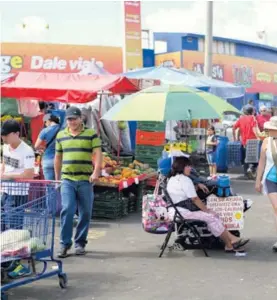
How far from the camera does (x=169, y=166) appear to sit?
284 inches

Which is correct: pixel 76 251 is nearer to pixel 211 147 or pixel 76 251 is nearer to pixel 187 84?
pixel 187 84

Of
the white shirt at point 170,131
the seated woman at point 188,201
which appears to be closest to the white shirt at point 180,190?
the seated woman at point 188,201

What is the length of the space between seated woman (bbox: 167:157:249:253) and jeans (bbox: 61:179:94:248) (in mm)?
1016

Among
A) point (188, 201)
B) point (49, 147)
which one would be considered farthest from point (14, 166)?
point (49, 147)

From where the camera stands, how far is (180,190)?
6.89m

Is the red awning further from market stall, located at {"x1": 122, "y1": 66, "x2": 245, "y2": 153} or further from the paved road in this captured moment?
the paved road

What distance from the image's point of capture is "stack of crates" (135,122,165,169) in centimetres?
1136

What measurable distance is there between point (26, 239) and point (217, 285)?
199cm

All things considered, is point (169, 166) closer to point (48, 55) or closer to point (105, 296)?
point (105, 296)

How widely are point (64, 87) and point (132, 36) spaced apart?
1892 centimetres

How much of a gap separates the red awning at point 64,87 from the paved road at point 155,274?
10.3ft

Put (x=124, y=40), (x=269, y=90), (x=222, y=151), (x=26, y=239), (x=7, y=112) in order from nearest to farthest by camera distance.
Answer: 1. (x=26, y=239)
2. (x=7, y=112)
3. (x=222, y=151)
4. (x=124, y=40)
5. (x=269, y=90)

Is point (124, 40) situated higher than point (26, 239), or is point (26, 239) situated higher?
point (124, 40)

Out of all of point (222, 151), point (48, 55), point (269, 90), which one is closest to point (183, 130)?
point (222, 151)
